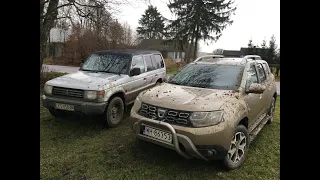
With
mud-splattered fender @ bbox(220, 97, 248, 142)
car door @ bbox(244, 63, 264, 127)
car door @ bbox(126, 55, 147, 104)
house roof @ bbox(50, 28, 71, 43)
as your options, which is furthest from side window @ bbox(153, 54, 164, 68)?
house roof @ bbox(50, 28, 71, 43)

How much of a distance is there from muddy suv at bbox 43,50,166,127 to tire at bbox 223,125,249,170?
248cm

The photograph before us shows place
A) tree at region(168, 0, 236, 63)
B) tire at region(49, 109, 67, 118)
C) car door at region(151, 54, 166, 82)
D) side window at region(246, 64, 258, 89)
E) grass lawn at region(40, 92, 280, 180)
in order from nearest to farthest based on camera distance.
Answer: grass lawn at region(40, 92, 280, 180) < side window at region(246, 64, 258, 89) < tire at region(49, 109, 67, 118) < car door at region(151, 54, 166, 82) < tree at region(168, 0, 236, 63)

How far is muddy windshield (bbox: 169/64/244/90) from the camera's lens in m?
3.62

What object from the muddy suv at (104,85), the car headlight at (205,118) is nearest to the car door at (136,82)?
the muddy suv at (104,85)

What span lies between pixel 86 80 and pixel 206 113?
2.76 metres

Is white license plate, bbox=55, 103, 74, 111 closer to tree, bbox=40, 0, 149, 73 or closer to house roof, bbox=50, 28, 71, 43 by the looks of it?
tree, bbox=40, 0, 149, 73

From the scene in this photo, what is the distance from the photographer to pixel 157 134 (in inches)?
118

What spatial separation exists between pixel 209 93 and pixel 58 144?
2.74 metres

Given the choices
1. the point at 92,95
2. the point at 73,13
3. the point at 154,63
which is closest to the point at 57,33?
the point at 73,13

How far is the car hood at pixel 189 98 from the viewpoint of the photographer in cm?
292

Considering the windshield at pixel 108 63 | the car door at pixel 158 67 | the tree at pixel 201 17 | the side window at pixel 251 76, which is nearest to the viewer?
the side window at pixel 251 76

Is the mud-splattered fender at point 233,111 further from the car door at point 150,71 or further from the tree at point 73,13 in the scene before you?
the tree at point 73,13
